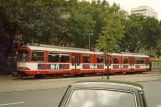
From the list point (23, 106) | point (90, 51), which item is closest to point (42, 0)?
point (90, 51)

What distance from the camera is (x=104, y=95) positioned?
5621 millimetres

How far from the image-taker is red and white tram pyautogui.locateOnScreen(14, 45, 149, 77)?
1251 inches

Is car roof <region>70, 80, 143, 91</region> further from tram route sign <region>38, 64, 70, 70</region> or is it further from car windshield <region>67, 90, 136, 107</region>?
tram route sign <region>38, 64, 70, 70</region>

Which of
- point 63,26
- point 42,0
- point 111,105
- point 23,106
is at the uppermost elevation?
point 42,0

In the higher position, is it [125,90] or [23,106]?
[125,90]

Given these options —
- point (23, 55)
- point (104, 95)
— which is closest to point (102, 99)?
point (104, 95)

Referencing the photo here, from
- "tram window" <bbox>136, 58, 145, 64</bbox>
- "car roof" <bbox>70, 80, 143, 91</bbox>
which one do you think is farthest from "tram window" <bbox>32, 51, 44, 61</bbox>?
"car roof" <bbox>70, 80, 143, 91</bbox>

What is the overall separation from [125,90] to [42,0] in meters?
34.0

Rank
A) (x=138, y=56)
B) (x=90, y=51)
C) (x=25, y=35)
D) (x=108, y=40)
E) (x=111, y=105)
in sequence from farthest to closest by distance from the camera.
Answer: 1. (x=138, y=56)
2. (x=90, y=51)
3. (x=25, y=35)
4. (x=108, y=40)
5. (x=111, y=105)

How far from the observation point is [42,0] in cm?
3869

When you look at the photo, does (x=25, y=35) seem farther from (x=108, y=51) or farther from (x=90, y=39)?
(x=90, y=39)

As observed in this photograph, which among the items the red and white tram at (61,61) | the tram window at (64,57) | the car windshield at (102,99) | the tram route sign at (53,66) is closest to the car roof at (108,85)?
the car windshield at (102,99)

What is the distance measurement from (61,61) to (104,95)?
3006 cm

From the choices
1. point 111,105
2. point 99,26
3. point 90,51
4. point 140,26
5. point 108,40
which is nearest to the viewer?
point 111,105
